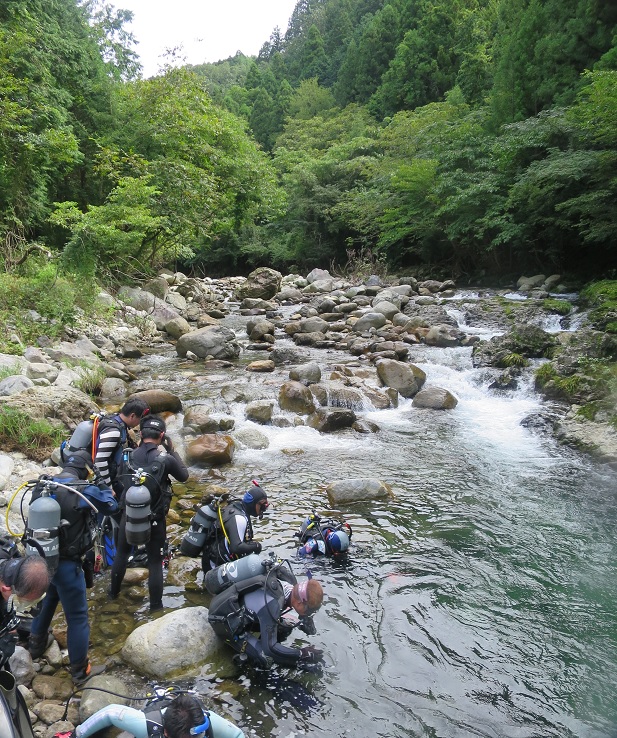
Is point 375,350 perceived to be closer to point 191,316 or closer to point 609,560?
point 191,316

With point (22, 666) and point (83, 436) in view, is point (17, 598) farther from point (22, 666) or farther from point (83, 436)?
point (83, 436)

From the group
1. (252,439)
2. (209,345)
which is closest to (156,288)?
(209,345)

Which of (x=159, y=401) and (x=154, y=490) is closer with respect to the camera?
(x=154, y=490)

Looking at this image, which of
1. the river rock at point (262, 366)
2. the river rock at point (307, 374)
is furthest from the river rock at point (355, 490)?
the river rock at point (262, 366)

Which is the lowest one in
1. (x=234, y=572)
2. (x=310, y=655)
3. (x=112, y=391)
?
(x=310, y=655)

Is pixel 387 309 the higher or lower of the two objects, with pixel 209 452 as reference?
higher

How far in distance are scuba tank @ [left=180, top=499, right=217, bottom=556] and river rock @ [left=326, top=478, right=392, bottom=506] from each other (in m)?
2.36

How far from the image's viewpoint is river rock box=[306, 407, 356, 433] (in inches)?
340

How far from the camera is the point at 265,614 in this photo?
11.5 ft

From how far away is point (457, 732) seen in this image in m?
3.29

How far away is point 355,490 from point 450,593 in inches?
73.3

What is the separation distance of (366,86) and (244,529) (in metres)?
45.6

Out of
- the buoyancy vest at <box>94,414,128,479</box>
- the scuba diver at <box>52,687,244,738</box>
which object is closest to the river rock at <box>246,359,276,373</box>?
the buoyancy vest at <box>94,414,128,479</box>

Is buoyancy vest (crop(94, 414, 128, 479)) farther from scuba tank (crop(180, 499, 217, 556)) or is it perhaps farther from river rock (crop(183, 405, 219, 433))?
river rock (crop(183, 405, 219, 433))
